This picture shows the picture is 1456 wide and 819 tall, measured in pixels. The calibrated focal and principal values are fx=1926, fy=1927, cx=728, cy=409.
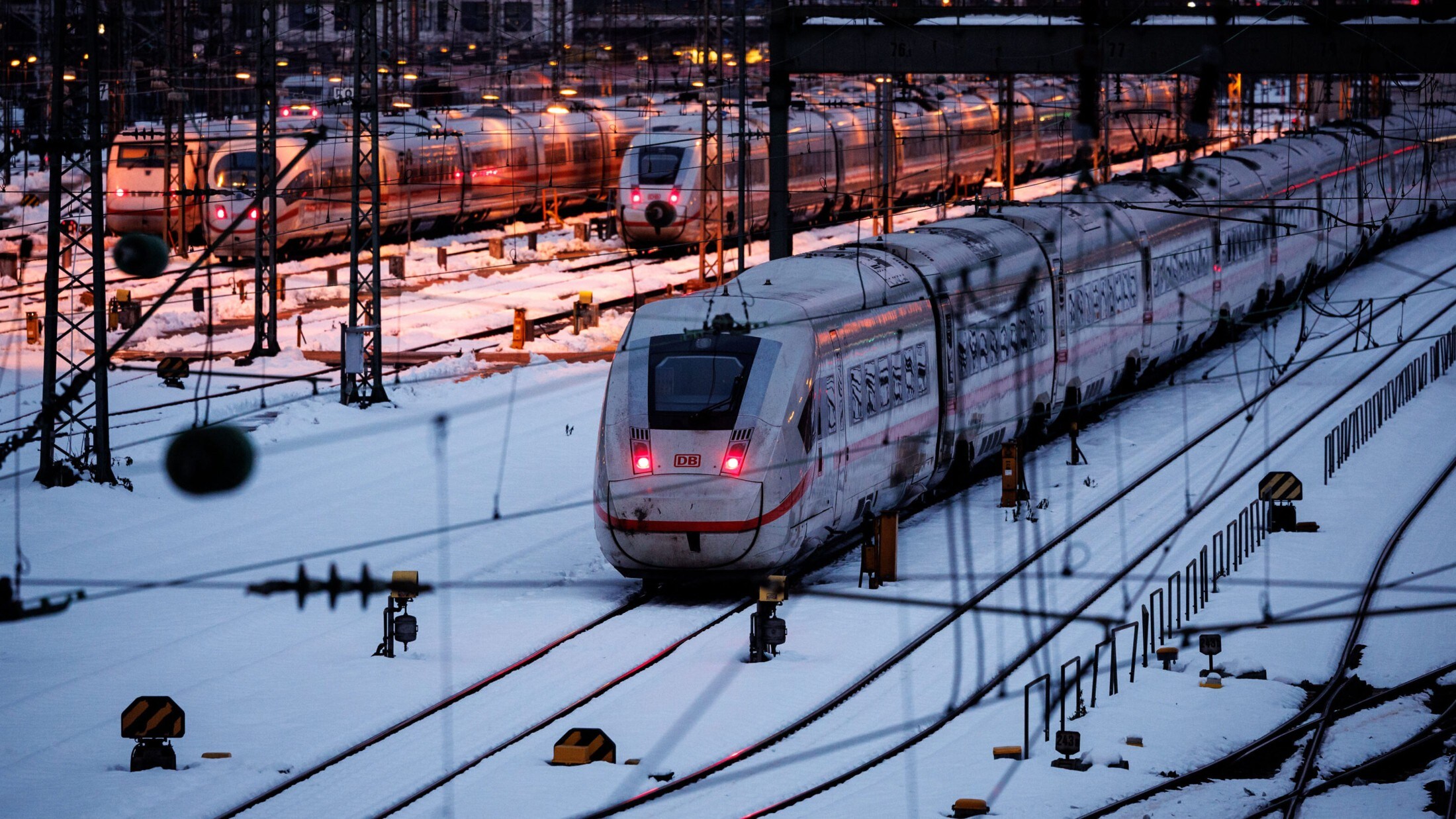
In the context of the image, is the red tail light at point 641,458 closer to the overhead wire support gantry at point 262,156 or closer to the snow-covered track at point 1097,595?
the snow-covered track at point 1097,595

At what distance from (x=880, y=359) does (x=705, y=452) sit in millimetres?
3123

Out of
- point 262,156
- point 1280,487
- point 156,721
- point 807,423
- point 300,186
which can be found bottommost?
point 156,721

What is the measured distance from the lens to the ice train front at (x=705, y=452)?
1686 cm

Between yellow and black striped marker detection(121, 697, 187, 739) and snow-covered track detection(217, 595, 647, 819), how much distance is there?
103 cm

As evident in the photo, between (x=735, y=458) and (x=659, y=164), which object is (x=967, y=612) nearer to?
(x=735, y=458)

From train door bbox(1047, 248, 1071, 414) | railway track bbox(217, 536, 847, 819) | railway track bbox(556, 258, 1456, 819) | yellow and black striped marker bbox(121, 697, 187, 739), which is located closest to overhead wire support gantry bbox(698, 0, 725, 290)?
train door bbox(1047, 248, 1071, 414)

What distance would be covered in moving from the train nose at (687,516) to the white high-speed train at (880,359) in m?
0.02

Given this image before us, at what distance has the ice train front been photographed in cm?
1686

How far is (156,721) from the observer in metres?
13.6

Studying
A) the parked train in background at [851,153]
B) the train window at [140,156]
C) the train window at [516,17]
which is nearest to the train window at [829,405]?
the parked train in background at [851,153]

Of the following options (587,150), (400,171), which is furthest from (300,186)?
(587,150)

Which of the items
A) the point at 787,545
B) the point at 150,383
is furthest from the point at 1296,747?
the point at 150,383

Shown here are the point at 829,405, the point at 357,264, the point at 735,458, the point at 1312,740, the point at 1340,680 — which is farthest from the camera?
the point at 357,264

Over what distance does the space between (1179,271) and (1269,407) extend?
2.75 meters
